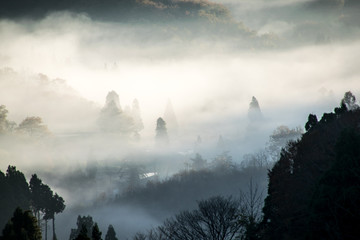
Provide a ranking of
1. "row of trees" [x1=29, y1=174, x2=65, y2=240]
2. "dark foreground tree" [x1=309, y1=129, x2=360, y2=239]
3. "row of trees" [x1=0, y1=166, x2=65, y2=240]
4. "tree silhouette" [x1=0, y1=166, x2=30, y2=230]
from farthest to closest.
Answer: "row of trees" [x1=29, y1=174, x2=65, y2=240], "row of trees" [x1=0, y1=166, x2=65, y2=240], "tree silhouette" [x1=0, y1=166, x2=30, y2=230], "dark foreground tree" [x1=309, y1=129, x2=360, y2=239]

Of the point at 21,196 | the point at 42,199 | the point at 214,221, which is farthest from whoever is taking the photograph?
the point at 42,199

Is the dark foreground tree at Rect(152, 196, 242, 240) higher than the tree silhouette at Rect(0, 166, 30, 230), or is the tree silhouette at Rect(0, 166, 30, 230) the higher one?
the tree silhouette at Rect(0, 166, 30, 230)

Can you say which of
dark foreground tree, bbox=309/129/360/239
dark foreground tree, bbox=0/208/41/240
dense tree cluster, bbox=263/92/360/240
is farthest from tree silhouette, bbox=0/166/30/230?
dark foreground tree, bbox=309/129/360/239

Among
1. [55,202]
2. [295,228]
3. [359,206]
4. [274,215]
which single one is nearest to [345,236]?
[359,206]

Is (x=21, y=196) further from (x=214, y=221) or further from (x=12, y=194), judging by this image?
(x=214, y=221)

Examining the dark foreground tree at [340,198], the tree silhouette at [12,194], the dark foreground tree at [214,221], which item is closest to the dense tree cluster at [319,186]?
the dark foreground tree at [340,198]

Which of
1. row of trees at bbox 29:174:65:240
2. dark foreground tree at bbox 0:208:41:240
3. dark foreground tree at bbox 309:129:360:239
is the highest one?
row of trees at bbox 29:174:65:240

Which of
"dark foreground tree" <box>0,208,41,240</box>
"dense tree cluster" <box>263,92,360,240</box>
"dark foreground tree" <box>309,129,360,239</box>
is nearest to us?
"dark foreground tree" <box>309,129,360,239</box>

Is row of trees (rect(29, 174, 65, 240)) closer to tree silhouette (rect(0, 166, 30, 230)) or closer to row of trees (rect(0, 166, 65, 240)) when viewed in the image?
row of trees (rect(0, 166, 65, 240))

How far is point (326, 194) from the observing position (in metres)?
29.2

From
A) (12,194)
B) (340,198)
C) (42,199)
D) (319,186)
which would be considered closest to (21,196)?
(12,194)

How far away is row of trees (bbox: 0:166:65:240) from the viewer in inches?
2500

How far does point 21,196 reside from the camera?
6506 centimetres

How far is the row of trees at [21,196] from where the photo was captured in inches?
2500
